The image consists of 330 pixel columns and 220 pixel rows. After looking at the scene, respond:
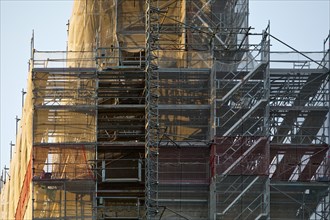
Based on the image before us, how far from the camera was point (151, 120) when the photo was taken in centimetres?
6062

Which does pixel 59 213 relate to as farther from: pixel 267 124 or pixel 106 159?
pixel 267 124

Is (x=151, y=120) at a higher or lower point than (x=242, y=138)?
higher

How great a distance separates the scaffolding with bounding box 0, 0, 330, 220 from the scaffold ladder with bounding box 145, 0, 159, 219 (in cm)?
5

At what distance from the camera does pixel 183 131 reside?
61.5 meters

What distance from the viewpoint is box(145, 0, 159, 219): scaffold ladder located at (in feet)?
197

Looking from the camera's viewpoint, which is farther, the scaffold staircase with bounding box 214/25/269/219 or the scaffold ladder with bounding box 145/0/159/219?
the scaffold ladder with bounding box 145/0/159/219

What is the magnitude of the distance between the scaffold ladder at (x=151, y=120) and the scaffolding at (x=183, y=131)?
0.17ft

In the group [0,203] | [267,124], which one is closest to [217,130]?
[267,124]

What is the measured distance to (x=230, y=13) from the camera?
63625 mm

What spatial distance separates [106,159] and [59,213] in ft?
9.43

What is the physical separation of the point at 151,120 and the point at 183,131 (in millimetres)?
1493

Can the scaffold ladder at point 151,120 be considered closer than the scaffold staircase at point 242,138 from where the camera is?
No

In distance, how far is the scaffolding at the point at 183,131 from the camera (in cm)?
5962

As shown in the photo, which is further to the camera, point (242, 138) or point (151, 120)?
point (151, 120)
